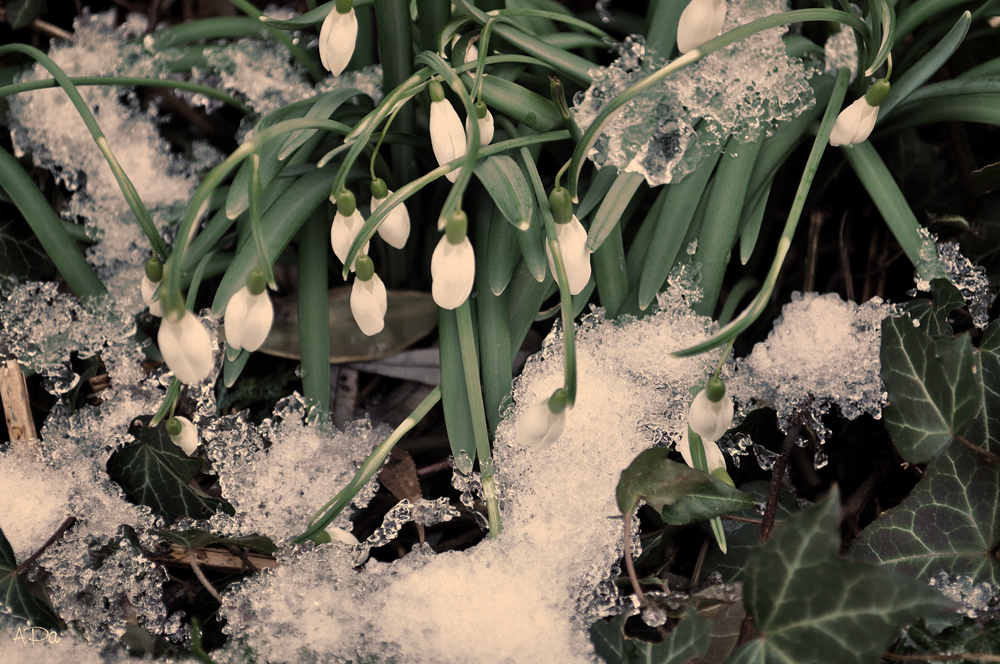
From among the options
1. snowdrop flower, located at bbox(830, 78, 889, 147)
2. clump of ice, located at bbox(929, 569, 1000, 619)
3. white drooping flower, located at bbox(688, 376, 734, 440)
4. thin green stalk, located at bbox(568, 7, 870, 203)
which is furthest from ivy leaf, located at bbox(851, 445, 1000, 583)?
thin green stalk, located at bbox(568, 7, 870, 203)

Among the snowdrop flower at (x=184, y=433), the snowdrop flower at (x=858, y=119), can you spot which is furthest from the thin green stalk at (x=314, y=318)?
the snowdrop flower at (x=858, y=119)

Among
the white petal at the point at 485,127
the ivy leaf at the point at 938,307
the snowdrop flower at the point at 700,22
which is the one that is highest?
the snowdrop flower at the point at 700,22

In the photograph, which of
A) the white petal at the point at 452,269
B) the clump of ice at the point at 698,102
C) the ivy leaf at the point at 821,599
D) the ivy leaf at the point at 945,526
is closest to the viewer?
the ivy leaf at the point at 821,599

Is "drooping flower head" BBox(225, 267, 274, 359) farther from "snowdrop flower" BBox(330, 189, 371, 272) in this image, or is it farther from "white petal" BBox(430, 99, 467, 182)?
"white petal" BBox(430, 99, 467, 182)

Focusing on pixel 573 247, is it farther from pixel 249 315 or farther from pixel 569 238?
pixel 249 315

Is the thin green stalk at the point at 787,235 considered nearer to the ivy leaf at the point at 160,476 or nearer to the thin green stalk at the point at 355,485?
the thin green stalk at the point at 355,485

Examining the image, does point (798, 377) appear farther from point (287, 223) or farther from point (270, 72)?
point (270, 72)
